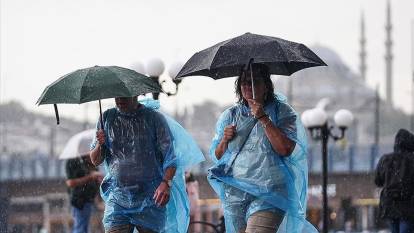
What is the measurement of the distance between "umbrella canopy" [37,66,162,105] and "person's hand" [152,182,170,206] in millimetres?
576

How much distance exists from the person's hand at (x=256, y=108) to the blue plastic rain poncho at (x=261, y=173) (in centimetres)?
13

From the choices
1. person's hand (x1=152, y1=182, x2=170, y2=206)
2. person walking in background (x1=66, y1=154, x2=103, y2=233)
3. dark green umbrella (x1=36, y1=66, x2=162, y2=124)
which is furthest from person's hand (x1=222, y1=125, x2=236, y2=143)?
person walking in background (x1=66, y1=154, x2=103, y2=233)

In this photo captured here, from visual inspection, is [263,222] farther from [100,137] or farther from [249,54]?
[100,137]

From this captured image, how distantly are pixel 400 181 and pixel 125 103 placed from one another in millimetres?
4325

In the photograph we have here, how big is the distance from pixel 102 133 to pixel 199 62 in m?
0.73

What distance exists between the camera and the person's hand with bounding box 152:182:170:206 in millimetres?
5484

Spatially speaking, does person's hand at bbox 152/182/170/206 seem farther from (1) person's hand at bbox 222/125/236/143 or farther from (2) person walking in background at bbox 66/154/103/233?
(2) person walking in background at bbox 66/154/103/233

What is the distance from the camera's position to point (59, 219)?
1697 inches

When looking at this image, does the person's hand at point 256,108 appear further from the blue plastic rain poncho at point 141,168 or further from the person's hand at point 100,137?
the person's hand at point 100,137

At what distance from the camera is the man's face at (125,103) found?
5.71 meters

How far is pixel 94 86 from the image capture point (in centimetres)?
566

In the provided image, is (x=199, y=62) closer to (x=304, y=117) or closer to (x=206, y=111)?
(x=304, y=117)

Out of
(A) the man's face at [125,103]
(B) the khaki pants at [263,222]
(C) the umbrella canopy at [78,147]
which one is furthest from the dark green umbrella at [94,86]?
(C) the umbrella canopy at [78,147]

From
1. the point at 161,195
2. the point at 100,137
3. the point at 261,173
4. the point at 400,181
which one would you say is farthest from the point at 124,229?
the point at 400,181
